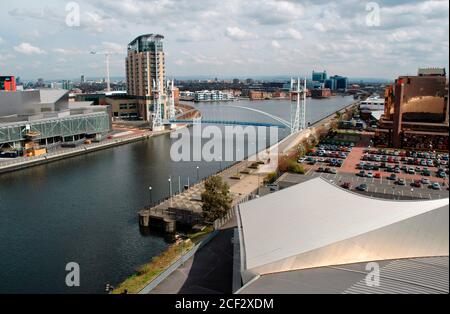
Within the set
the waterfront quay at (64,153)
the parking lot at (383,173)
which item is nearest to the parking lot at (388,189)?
the parking lot at (383,173)

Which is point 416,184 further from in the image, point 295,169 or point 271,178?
point 271,178

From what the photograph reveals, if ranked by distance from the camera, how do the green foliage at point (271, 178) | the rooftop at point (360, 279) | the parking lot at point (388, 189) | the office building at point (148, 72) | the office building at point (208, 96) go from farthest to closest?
the office building at point (208, 96) → the office building at point (148, 72) → the green foliage at point (271, 178) → the parking lot at point (388, 189) → the rooftop at point (360, 279)

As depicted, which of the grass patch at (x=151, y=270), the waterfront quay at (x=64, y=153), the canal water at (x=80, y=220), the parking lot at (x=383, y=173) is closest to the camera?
the grass patch at (x=151, y=270)

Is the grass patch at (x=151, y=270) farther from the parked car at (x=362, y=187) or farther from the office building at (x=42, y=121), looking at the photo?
the office building at (x=42, y=121)

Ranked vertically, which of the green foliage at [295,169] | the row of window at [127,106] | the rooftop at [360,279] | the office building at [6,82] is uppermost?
the office building at [6,82]
